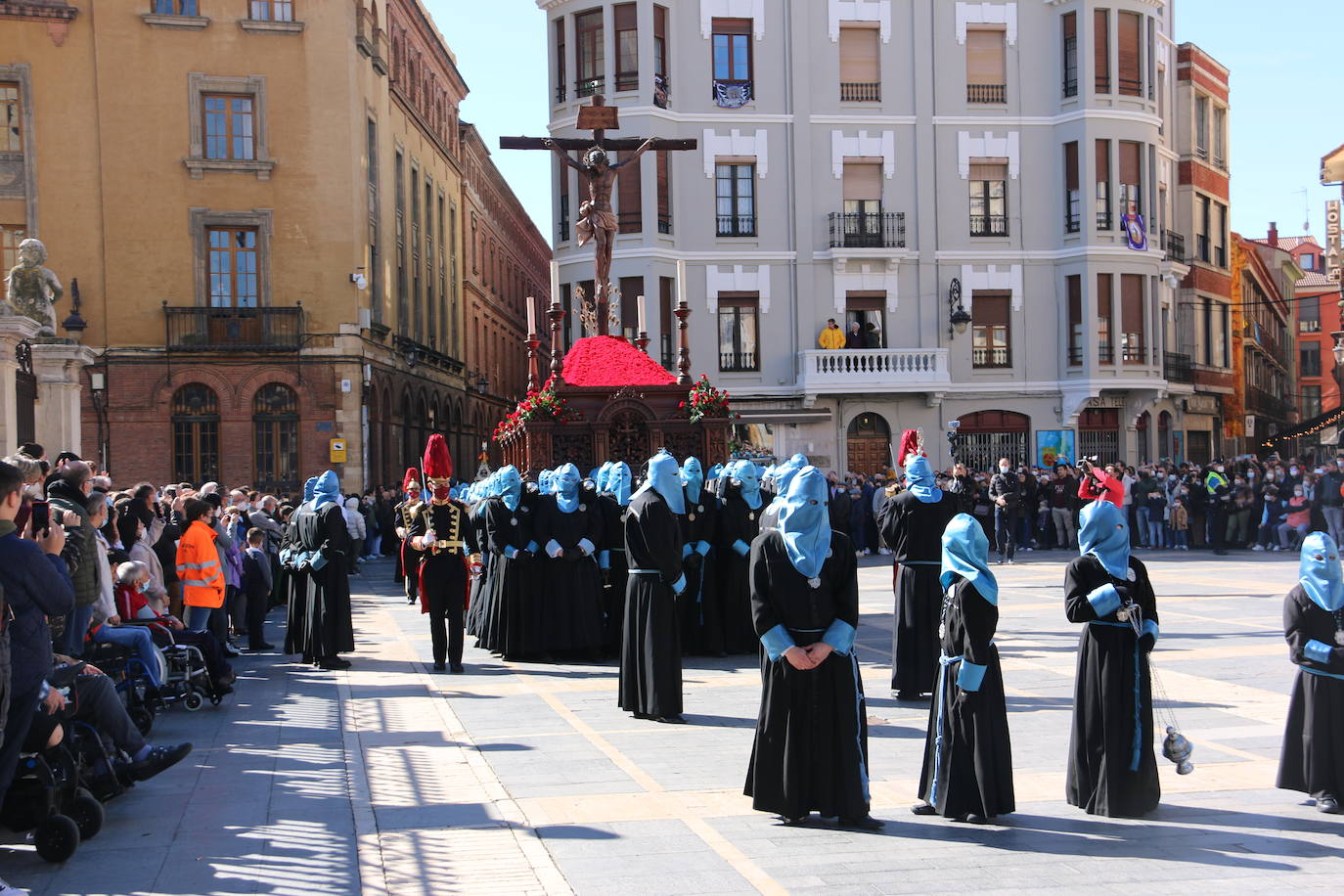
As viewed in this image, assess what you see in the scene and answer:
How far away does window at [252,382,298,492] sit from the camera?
32625mm

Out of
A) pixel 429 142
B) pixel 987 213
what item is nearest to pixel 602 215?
pixel 987 213

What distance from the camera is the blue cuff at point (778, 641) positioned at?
722 cm

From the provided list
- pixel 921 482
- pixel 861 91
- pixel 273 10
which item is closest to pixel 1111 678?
pixel 921 482

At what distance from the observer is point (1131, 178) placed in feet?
119

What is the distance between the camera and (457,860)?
264 inches

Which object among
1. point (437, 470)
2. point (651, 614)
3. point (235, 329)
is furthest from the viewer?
point (235, 329)

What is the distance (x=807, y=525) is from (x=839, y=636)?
605 mm

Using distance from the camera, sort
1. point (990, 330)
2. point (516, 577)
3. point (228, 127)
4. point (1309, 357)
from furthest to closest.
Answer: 1. point (1309, 357)
2. point (990, 330)
3. point (228, 127)
4. point (516, 577)

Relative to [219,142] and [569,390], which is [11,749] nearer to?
[569,390]

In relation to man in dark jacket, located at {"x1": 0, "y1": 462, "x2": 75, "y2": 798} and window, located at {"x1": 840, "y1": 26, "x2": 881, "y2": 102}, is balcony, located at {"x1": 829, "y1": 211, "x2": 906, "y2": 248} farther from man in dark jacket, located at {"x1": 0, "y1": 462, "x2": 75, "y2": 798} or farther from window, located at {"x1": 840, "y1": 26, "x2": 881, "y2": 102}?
man in dark jacket, located at {"x1": 0, "y1": 462, "x2": 75, "y2": 798}

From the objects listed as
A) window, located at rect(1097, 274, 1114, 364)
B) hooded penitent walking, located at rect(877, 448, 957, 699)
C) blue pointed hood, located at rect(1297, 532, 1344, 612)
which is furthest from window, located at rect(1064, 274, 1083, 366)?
blue pointed hood, located at rect(1297, 532, 1344, 612)

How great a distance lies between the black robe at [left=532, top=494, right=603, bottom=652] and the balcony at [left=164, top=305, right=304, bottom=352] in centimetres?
2046

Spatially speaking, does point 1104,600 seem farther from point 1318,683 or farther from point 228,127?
point 228,127

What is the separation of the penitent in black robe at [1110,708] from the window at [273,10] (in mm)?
30112
